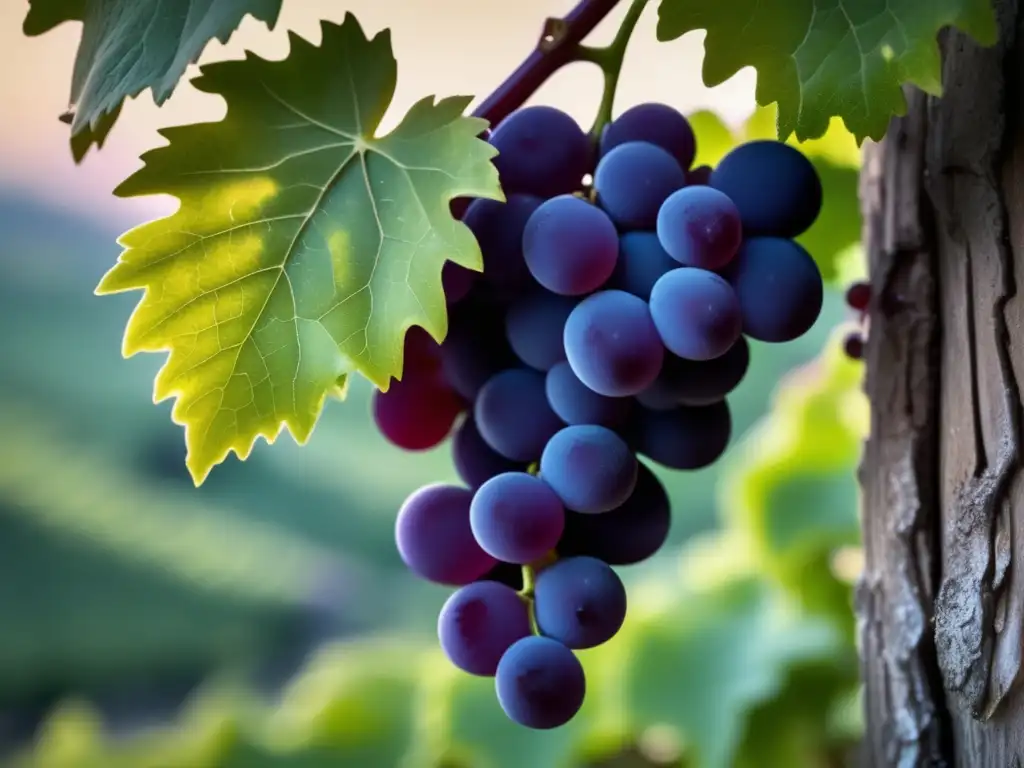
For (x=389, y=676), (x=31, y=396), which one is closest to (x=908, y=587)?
(x=389, y=676)

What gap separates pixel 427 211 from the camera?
17.8 inches

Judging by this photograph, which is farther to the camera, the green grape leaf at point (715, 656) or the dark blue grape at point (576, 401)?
the green grape leaf at point (715, 656)

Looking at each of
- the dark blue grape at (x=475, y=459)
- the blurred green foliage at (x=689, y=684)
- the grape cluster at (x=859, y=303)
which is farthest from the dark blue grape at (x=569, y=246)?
the blurred green foliage at (x=689, y=684)

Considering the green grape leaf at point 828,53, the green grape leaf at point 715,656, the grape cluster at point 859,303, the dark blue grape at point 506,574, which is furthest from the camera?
the green grape leaf at point 715,656

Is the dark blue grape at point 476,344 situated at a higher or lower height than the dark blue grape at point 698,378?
higher

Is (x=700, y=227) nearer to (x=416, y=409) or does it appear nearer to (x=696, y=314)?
(x=696, y=314)

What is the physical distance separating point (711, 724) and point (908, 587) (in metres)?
0.52

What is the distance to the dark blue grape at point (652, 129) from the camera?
52cm

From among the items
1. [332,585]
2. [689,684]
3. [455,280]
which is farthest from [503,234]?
[332,585]

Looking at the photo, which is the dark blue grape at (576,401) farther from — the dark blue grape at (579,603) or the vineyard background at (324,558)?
the vineyard background at (324,558)

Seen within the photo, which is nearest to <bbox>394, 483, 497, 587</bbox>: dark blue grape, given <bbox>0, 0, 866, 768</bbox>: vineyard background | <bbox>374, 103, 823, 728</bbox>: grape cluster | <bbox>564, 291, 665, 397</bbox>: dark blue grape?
<bbox>374, 103, 823, 728</bbox>: grape cluster

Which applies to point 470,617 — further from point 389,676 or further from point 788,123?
point 389,676

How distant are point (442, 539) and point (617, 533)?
0.09 meters

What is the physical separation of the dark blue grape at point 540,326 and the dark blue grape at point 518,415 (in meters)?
0.01
